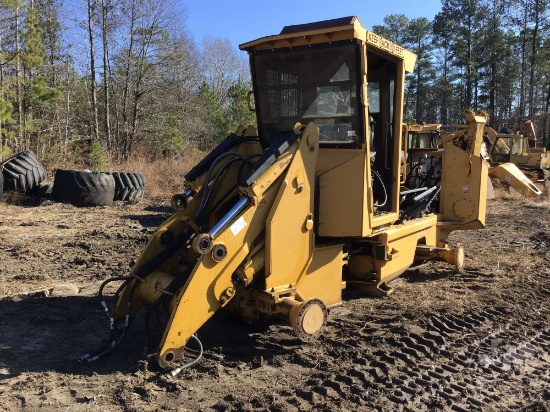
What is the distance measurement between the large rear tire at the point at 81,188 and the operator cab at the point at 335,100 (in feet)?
26.5

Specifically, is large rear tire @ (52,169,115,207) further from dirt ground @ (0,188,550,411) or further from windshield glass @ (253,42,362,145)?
windshield glass @ (253,42,362,145)

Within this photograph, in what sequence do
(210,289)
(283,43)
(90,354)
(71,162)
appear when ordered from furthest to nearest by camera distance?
(71,162) → (283,43) → (90,354) → (210,289)

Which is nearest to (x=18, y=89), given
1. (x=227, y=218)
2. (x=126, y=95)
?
(x=126, y=95)

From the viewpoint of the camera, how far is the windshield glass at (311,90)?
14.9ft

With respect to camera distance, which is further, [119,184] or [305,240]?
[119,184]

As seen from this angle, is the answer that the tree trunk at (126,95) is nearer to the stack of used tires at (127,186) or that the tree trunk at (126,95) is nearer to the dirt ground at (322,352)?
the stack of used tires at (127,186)

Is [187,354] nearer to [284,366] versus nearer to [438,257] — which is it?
[284,366]

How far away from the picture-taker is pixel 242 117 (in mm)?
28141

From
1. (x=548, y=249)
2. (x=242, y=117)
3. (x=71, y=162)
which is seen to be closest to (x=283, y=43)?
(x=548, y=249)

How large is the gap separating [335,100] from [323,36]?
1.90ft

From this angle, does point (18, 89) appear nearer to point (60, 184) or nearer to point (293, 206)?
point (60, 184)

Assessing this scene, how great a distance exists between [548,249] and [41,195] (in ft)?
37.0

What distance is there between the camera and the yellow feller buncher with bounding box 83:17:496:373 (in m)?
3.88

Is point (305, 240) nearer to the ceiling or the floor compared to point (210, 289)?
nearer to the ceiling
